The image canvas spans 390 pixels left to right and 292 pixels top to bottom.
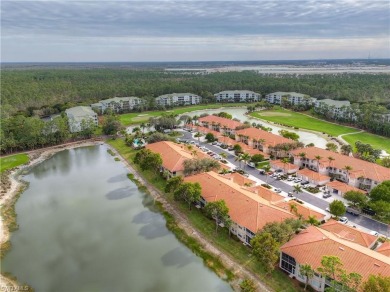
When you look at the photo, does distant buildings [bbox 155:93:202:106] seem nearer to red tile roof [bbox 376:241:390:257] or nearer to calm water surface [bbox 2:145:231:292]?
calm water surface [bbox 2:145:231:292]

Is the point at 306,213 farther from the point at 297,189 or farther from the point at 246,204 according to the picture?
the point at 297,189

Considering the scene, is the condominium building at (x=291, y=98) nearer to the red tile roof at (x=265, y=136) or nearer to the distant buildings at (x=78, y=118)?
the red tile roof at (x=265, y=136)

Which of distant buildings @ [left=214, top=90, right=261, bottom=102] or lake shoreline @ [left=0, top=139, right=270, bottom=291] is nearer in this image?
lake shoreline @ [left=0, top=139, right=270, bottom=291]

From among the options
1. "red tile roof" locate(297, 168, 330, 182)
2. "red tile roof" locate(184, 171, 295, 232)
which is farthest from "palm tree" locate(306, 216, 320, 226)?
"red tile roof" locate(297, 168, 330, 182)

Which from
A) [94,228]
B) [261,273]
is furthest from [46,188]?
[261,273]

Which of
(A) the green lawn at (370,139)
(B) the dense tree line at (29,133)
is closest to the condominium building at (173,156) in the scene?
(B) the dense tree line at (29,133)
